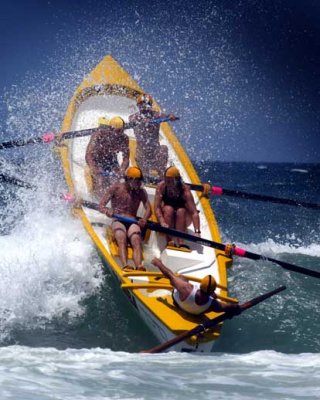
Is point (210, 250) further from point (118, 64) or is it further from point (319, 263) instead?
point (118, 64)

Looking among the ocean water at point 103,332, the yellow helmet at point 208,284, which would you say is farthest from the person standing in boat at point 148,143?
the yellow helmet at point 208,284

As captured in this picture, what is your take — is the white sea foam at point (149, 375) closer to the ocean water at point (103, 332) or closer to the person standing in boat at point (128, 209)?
the ocean water at point (103, 332)

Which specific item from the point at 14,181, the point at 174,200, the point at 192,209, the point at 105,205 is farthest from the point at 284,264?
the point at 14,181

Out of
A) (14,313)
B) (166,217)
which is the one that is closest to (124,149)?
(166,217)

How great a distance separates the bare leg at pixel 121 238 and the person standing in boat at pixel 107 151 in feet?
6.54

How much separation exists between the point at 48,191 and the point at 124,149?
5.24ft

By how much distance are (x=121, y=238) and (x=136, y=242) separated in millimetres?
223

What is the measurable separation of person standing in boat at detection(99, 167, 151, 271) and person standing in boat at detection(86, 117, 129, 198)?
149 centimetres

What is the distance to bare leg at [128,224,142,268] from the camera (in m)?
7.29

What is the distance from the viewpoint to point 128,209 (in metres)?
8.09

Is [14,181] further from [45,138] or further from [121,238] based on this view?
[121,238]

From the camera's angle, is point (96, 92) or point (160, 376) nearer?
point (160, 376)

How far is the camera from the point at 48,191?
31.4ft

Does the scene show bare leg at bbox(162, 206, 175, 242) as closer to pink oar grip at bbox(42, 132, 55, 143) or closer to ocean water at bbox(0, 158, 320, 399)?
ocean water at bbox(0, 158, 320, 399)
